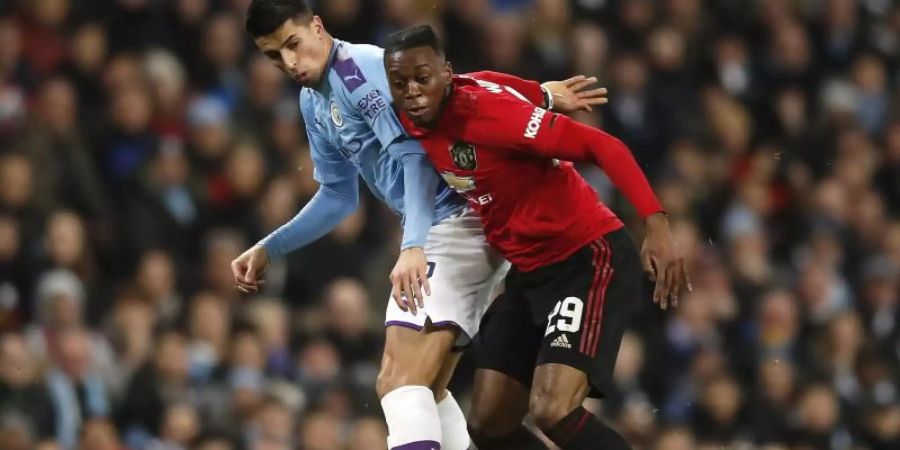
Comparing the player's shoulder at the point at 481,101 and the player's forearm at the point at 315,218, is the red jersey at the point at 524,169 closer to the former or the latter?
the player's shoulder at the point at 481,101

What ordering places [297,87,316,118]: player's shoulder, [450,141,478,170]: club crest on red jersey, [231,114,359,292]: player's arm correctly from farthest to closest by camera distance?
1. [231,114,359,292]: player's arm
2. [297,87,316,118]: player's shoulder
3. [450,141,478,170]: club crest on red jersey

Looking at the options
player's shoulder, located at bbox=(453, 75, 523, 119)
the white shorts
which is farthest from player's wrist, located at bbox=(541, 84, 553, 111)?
the white shorts

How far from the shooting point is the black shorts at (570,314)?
4.93 m

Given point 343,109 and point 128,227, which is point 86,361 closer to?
point 128,227

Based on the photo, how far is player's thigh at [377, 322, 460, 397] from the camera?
4.93 m

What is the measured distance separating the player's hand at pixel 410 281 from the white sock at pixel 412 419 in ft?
0.96

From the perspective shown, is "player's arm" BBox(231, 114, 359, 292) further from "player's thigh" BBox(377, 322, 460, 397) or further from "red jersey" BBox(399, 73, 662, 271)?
"player's thigh" BBox(377, 322, 460, 397)

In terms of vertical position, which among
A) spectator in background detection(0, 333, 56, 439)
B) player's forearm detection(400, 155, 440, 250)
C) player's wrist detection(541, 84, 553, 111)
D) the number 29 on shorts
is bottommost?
spectator in background detection(0, 333, 56, 439)

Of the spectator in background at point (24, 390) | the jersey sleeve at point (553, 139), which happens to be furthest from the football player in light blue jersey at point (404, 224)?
the spectator in background at point (24, 390)

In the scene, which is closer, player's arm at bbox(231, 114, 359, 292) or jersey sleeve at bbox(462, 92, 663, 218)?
jersey sleeve at bbox(462, 92, 663, 218)

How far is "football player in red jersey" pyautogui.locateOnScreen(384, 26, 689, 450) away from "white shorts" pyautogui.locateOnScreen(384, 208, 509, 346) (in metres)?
0.06

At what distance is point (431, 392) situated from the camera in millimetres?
4984

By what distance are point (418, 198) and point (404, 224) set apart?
0.09 metres

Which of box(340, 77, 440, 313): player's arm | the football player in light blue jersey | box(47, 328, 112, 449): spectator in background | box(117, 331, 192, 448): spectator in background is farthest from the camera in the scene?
box(117, 331, 192, 448): spectator in background
